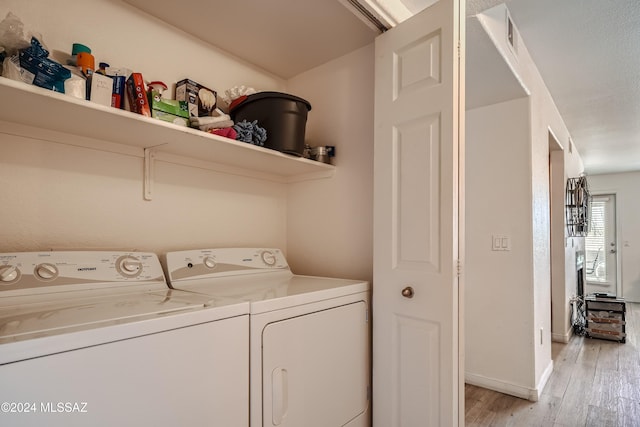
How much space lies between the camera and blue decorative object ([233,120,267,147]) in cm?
144

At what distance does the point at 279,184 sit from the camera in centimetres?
206

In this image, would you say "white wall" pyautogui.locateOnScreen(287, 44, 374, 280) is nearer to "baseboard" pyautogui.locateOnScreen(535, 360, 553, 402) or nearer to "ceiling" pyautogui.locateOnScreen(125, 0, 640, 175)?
"ceiling" pyautogui.locateOnScreen(125, 0, 640, 175)

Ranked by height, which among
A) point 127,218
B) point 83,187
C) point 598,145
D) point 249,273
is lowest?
point 249,273

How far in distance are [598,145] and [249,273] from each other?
5.72 metres

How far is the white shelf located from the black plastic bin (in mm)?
53

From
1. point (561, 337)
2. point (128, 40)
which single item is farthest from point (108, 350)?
point (561, 337)

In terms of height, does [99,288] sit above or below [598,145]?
below

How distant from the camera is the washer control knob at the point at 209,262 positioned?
153cm

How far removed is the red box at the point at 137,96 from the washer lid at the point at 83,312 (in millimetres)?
617

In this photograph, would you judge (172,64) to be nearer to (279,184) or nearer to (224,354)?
(279,184)

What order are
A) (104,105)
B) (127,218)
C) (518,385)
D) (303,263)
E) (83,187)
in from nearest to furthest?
1. (104,105)
2. (83,187)
3. (127,218)
4. (303,263)
5. (518,385)

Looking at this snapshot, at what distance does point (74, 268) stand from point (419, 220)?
123cm

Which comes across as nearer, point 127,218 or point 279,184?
point 127,218

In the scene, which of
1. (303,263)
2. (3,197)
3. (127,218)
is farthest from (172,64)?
(303,263)
